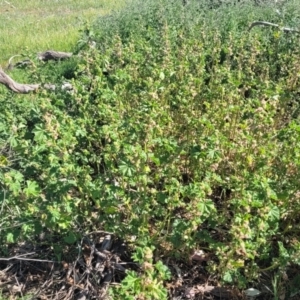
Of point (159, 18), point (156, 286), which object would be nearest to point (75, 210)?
point (156, 286)

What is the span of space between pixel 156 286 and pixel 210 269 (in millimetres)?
641

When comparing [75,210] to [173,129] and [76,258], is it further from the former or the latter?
[173,129]

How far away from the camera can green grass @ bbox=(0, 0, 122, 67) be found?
838 cm

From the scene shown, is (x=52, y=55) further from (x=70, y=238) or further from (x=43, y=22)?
(x=70, y=238)

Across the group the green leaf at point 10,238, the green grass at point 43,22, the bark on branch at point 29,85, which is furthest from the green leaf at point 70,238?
the green grass at point 43,22

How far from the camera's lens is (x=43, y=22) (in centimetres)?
1070

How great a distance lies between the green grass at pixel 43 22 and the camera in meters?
8.38

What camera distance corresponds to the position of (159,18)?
6.73 meters

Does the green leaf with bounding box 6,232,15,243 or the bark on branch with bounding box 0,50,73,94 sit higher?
the green leaf with bounding box 6,232,15,243

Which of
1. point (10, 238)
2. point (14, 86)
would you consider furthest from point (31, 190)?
point (14, 86)

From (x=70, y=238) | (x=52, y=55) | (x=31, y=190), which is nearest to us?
(x=31, y=190)

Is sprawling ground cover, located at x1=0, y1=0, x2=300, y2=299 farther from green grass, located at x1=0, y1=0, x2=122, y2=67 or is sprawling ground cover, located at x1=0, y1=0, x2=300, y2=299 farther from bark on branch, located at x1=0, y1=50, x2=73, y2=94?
green grass, located at x1=0, y1=0, x2=122, y2=67

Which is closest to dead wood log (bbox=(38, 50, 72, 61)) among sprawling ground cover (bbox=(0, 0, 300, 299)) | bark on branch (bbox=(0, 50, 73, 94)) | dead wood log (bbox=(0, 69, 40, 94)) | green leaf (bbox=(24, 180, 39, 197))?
bark on branch (bbox=(0, 50, 73, 94))

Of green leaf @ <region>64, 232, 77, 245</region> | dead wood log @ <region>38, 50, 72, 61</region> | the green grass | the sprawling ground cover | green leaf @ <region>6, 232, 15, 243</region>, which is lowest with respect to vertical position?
the green grass
